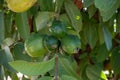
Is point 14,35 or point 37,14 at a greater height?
point 37,14

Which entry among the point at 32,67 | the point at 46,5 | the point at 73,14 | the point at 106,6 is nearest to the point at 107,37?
the point at 73,14

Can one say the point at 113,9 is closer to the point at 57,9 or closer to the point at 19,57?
the point at 57,9

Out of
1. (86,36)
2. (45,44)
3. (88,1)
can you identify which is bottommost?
(86,36)

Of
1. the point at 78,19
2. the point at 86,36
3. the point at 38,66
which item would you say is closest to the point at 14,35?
the point at 86,36

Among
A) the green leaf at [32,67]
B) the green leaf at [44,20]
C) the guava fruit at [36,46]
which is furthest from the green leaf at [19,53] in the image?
the green leaf at [32,67]

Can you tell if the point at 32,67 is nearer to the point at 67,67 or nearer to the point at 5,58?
the point at 67,67

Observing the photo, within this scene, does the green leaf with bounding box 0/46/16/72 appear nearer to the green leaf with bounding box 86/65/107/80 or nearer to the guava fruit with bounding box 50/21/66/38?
the guava fruit with bounding box 50/21/66/38

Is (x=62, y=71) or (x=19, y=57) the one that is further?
(x=19, y=57)

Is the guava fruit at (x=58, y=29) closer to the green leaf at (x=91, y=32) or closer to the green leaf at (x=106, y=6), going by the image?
the green leaf at (x=106, y=6)

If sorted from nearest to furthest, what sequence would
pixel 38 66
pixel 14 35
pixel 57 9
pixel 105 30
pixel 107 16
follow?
pixel 38 66, pixel 107 16, pixel 57 9, pixel 105 30, pixel 14 35
